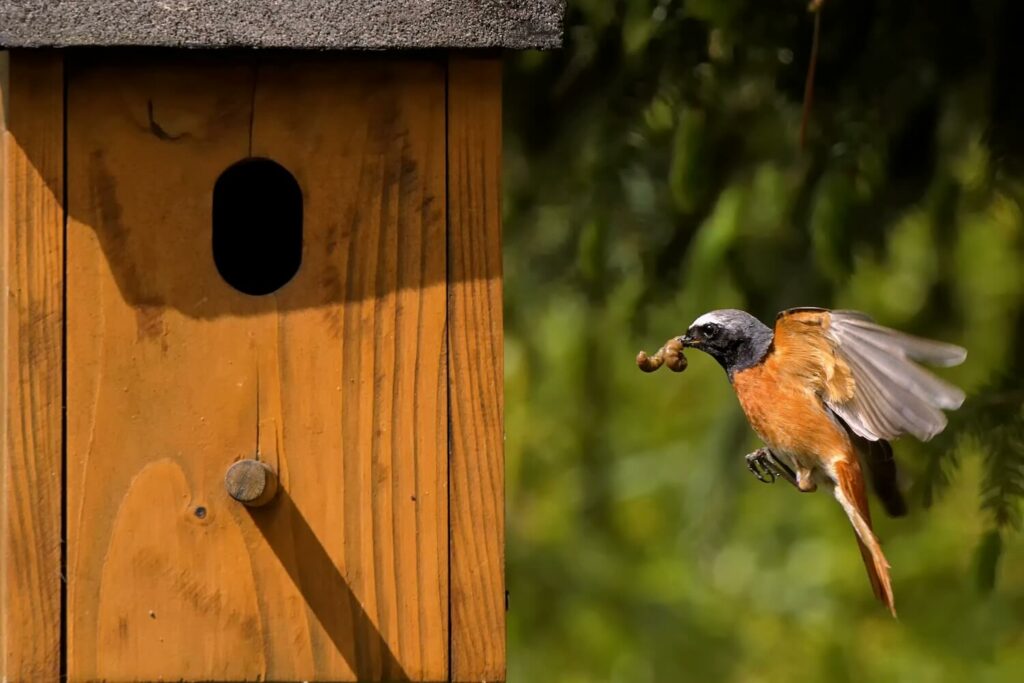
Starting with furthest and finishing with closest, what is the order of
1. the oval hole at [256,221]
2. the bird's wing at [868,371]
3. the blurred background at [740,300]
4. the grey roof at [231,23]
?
1. the oval hole at [256,221]
2. the blurred background at [740,300]
3. the grey roof at [231,23]
4. the bird's wing at [868,371]

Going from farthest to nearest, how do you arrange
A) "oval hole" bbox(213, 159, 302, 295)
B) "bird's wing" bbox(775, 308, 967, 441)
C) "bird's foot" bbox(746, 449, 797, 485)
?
"oval hole" bbox(213, 159, 302, 295) < "bird's foot" bbox(746, 449, 797, 485) < "bird's wing" bbox(775, 308, 967, 441)

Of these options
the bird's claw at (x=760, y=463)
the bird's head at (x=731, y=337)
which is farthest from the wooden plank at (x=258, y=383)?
the bird's claw at (x=760, y=463)

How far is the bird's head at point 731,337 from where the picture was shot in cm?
242

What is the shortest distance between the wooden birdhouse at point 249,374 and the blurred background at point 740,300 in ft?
1.74

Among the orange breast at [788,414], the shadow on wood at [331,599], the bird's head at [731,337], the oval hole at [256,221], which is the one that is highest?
the oval hole at [256,221]

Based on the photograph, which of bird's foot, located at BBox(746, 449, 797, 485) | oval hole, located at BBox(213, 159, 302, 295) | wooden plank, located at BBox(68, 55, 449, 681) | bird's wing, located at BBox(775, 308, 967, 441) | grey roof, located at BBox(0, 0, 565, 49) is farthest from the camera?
oval hole, located at BBox(213, 159, 302, 295)

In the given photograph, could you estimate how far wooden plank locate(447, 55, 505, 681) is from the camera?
94.6 inches

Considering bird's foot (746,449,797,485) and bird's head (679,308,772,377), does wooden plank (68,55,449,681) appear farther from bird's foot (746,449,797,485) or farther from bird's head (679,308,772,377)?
bird's foot (746,449,797,485)

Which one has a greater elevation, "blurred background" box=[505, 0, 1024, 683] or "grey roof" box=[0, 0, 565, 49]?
"grey roof" box=[0, 0, 565, 49]

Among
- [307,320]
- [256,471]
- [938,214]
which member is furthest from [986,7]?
[256,471]

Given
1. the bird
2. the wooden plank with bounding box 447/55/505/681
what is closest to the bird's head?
the bird

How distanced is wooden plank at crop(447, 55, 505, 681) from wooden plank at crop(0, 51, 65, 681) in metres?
0.54

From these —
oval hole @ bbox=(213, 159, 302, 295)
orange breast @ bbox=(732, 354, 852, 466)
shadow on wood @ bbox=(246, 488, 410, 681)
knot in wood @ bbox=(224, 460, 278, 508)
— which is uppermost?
oval hole @ bbox=(213, 159, 302, 295)

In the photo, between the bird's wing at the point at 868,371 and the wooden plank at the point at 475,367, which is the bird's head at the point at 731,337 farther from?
the wooden plank at the point at 475,367
